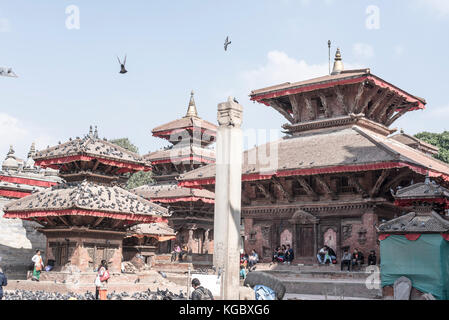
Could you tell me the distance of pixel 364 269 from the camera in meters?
24.2

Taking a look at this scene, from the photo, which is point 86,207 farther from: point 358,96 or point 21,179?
point 358,96

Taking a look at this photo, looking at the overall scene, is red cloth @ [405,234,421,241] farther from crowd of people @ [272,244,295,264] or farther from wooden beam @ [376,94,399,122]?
wooden beam @ [376,94,399,122]

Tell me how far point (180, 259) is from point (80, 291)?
15.8 meters

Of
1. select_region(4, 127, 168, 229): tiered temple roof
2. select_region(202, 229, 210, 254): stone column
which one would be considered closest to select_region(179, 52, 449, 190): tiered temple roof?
select_region(4, 127, 168, 229): tiered temple roof

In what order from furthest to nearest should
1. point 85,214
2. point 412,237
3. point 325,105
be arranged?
point 325,105 → point 85,214 → point 412,237

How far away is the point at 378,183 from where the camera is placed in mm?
24625

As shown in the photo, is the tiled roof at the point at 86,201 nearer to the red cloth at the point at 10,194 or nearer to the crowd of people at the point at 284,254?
the red cloth at the point at 10,194

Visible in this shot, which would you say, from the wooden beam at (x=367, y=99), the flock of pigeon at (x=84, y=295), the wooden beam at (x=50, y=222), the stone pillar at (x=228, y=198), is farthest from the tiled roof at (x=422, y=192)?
the wooden beam at (x=50, y=222)

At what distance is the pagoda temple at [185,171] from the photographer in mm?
37969

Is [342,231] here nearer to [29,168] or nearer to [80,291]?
[80,291]

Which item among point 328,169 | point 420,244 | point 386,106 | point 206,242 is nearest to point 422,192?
point 420,244

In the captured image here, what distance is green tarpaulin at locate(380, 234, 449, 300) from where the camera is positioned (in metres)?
17.8

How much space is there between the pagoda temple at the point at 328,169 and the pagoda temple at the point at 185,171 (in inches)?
310

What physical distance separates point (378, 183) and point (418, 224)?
6.29m
